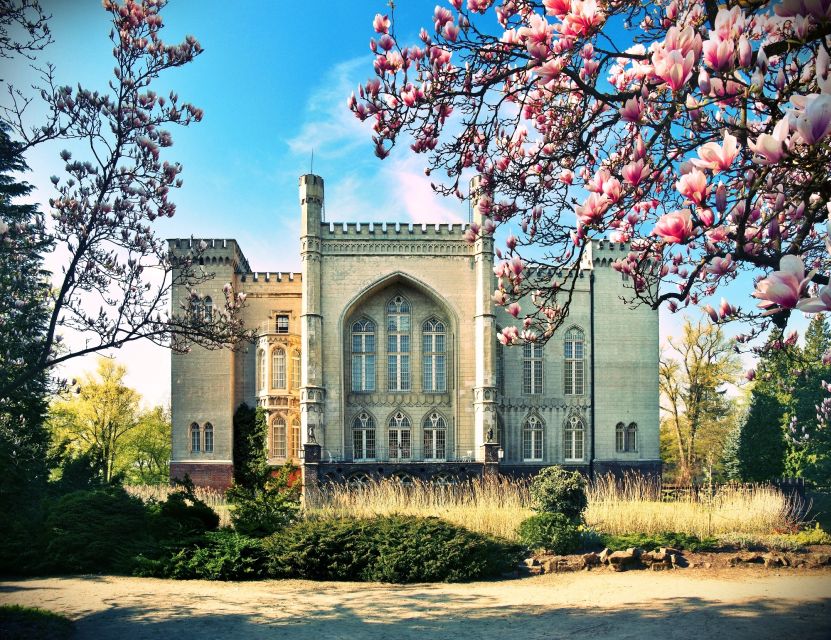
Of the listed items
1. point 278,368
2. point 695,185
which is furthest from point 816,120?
point 278,368

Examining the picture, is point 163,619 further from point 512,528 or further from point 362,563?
point 512,528

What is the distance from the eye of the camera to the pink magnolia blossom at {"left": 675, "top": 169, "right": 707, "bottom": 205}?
3.73 metres

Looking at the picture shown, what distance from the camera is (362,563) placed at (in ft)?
40.1

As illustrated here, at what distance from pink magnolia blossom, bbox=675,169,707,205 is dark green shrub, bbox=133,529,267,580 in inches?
408

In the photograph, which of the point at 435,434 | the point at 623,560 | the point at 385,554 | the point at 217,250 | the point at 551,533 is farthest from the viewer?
the point at 217,250

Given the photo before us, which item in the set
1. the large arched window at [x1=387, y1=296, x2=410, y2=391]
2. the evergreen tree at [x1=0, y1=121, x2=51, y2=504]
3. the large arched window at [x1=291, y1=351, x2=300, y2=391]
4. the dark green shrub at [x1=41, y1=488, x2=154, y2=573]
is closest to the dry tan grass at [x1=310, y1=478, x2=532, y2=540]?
the dark green shrub at [x1=41, y1=488, x2=154, y2=573]

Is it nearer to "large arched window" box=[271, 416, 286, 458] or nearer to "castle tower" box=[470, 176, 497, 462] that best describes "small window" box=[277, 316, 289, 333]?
"large arched window" box=[271, 416, 286, 458]

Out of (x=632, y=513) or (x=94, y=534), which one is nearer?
(x=94, y=534)

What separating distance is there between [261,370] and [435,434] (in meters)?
8.42

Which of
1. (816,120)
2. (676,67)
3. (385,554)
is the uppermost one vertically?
(676,67)

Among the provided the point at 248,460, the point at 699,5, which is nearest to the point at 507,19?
the point at 699,5

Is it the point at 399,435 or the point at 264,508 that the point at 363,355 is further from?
the point at 264,508

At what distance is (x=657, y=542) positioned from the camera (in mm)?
14258

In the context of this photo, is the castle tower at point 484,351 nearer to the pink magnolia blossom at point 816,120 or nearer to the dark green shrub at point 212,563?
the dark green shrub at point 212,563
